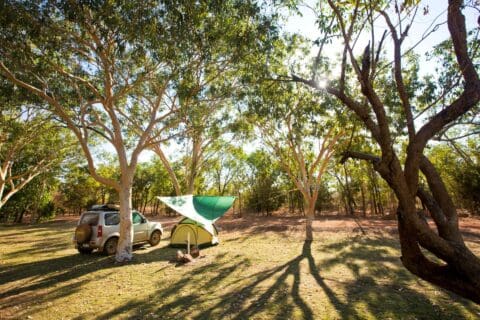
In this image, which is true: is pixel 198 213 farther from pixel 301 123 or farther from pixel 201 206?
pixel 301 123

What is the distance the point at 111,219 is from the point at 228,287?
7.09 m

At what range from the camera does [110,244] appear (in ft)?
39.8

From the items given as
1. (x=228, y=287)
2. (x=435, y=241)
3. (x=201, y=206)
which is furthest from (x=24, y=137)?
(x=435, y=241)

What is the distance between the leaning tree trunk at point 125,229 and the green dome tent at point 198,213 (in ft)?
4.54

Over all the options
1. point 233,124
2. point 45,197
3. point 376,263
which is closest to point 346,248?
point 376,263

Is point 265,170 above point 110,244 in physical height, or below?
above

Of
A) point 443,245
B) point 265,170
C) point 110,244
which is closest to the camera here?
point 443,245

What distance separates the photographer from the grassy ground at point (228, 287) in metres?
6.12

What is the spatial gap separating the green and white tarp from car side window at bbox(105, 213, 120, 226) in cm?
267

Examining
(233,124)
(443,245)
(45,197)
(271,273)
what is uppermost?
(233,124)

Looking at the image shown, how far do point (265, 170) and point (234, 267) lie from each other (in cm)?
2636

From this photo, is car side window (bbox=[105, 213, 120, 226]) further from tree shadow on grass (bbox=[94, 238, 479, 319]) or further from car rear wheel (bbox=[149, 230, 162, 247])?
tree shadow on grass (bbox=[94, 238, 479, 319])

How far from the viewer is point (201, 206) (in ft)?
40.1

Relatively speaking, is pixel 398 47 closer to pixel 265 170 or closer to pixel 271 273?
pixel 271 273
